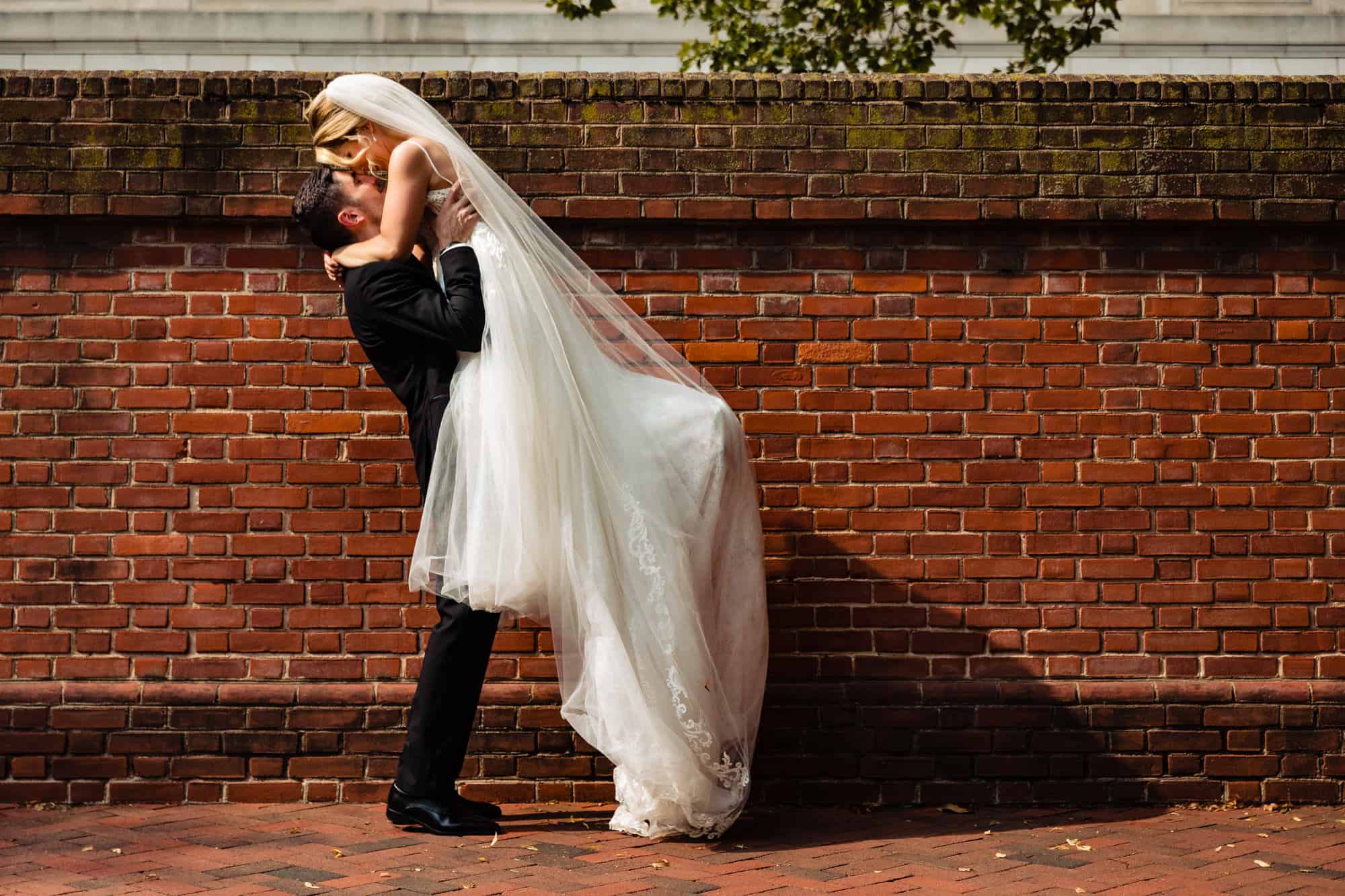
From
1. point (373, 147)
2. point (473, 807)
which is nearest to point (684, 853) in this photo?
point (473, 807)

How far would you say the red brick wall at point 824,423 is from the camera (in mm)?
4973

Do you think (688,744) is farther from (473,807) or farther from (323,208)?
(323,208)

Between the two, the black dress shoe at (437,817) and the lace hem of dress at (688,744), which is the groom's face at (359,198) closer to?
the lace hem of dress at (688,744)

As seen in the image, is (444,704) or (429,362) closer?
(444,704)

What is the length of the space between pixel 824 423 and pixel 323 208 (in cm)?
190

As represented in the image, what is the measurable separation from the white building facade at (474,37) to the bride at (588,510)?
33.7ft

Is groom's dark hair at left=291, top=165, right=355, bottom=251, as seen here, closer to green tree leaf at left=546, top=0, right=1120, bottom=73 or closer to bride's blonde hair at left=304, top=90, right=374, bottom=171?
bride's blonde hair at left=304, top=90, right=374, bottom=171

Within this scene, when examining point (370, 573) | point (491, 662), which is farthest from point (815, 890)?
point (370, 573)

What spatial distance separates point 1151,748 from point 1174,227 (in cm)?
189

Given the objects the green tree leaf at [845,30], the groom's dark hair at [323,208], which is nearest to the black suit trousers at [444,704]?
the groom's dark hair at [323,208]

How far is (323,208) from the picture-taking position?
4.50 meters

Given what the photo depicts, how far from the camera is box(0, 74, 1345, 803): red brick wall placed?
4.97 metres

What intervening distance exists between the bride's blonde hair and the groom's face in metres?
0.03

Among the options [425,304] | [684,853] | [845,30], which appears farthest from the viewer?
[845,30]
